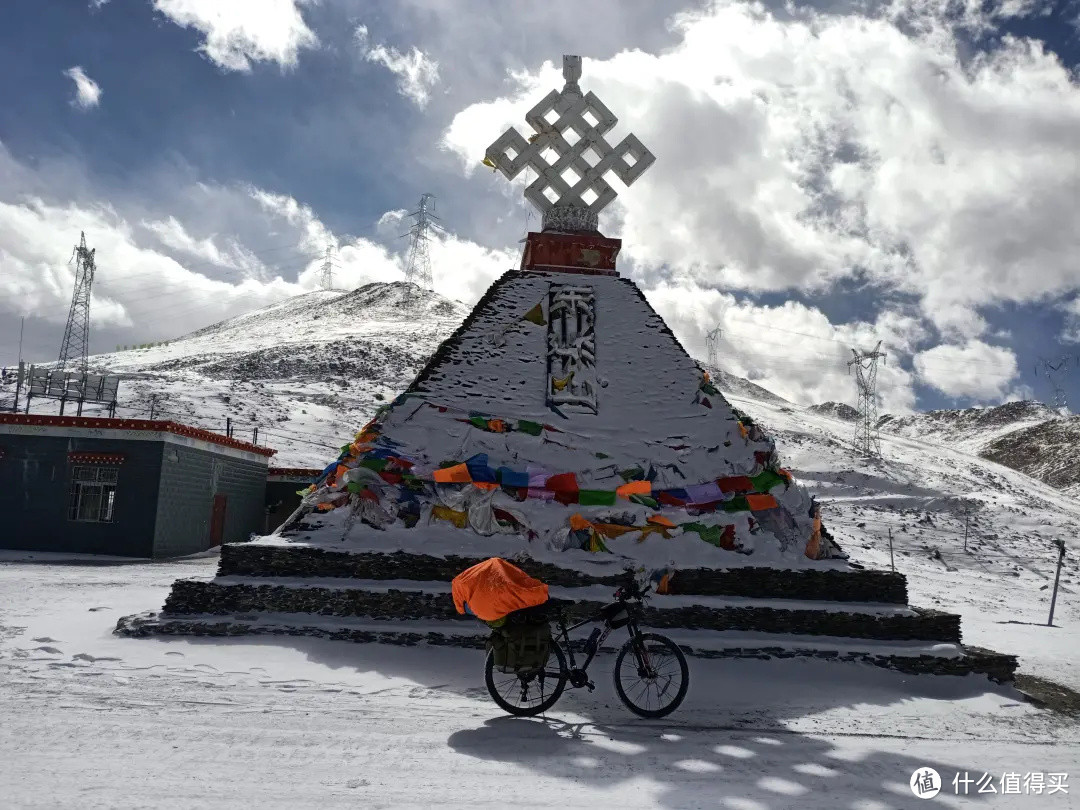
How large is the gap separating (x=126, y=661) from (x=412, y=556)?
2.79 meters

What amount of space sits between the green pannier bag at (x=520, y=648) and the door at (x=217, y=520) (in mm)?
18163

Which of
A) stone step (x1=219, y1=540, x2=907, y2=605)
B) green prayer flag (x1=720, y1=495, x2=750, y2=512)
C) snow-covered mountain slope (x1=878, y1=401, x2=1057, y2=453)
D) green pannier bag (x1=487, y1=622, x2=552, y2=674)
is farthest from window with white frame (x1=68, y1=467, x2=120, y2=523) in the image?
snow-covered mountain slope (x1=878, y1=401, x2=1057, y2=453)

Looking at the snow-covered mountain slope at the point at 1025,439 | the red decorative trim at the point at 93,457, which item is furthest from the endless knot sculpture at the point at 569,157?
the snow-covered mountain slope at the point at 1025,439

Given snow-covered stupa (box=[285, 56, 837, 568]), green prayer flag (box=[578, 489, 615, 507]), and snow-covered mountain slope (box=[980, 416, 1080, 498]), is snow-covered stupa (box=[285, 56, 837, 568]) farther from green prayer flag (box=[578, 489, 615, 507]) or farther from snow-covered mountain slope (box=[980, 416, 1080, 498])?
snow-covered mountain slope (box=[980, 416, 1080, 498])

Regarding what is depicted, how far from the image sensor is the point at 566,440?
29.8ft

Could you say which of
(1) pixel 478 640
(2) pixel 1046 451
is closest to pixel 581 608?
(1) pixel 478 640

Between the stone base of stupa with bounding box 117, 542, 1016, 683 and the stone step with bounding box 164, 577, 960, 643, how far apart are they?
0.01 meters

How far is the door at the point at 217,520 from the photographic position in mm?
20922

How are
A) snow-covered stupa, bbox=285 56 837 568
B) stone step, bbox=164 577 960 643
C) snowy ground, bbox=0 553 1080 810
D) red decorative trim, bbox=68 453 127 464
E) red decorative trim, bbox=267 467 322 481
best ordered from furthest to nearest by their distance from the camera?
1. red decorative trim, bbox=267 467 322 481
2. red decorative trim, bbox=68 453 127 464
3. snow-covered stupa, bbox=285 56 837 568
4. stone step, bbox=164 577 960 643
5. snowy ground, bbox=0 553 1080 810

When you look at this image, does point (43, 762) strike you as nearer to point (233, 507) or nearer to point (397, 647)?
point (397, 647)

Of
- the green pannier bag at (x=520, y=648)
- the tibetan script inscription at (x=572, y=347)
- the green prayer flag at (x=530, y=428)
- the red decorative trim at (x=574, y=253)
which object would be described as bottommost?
the green pannier bag at (x=520, y=648)

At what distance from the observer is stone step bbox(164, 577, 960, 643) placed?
7344 millimetres

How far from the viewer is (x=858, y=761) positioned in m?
4.71

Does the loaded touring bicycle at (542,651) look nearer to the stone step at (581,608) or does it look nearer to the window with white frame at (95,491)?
the stone step at (581,608)
